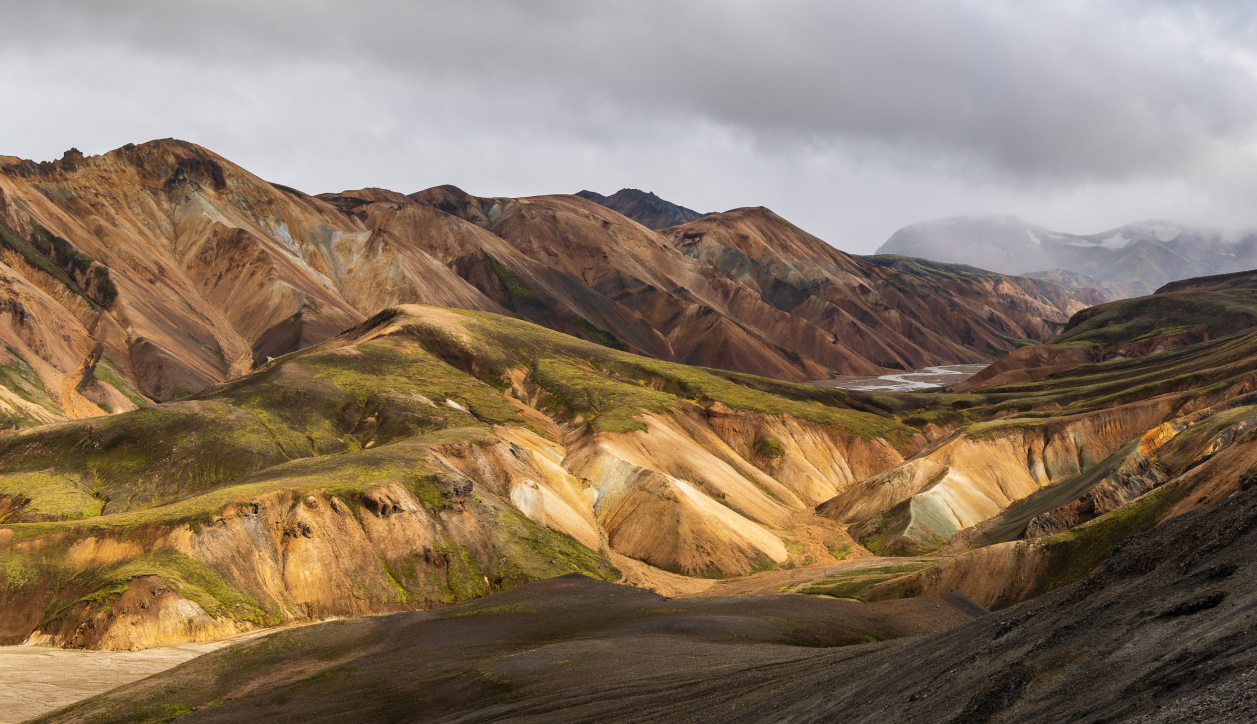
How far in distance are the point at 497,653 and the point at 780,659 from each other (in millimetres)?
13586

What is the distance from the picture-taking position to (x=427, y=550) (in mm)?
49625

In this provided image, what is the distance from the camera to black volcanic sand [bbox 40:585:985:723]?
26.4 meters

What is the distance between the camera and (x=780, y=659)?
80.9ft

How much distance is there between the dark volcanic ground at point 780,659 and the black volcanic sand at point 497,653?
0.12 meters

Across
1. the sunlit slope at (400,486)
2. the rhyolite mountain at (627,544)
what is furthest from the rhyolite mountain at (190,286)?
the rhyolite mountain at (627,544)

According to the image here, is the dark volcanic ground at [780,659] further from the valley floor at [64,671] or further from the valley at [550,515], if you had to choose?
the valley floor at [64,671]

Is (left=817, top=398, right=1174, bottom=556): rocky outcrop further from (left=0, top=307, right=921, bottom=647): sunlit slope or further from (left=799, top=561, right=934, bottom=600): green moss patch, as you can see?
(left=799, top=561, right=934, bottom=600): green moss patch

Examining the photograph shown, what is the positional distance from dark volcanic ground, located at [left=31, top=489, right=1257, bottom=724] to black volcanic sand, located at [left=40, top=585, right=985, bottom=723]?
0.39 feet

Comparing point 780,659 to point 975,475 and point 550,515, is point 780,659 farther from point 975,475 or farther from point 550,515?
point 975,475

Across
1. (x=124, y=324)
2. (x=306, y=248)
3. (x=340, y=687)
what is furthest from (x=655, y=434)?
(x=306, y=248)

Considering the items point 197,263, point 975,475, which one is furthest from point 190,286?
point 975,475

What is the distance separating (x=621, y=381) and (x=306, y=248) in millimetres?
102575

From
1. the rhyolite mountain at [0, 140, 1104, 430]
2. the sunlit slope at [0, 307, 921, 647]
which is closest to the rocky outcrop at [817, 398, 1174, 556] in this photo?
the sunlit slope at [0, 307, 921, 647]

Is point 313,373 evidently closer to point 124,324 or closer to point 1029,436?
point 124,324
